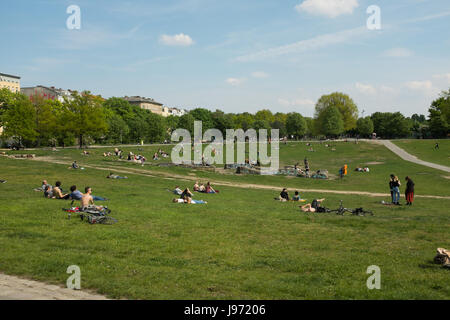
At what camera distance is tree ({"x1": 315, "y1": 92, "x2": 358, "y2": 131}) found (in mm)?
117188

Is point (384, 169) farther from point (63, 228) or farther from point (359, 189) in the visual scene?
point (63, 228)

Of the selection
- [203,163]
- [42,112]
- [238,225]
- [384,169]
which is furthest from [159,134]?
[238,225]

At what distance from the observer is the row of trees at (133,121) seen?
6500 cm

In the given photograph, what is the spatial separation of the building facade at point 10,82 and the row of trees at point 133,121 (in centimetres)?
4408

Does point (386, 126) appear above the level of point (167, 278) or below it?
above

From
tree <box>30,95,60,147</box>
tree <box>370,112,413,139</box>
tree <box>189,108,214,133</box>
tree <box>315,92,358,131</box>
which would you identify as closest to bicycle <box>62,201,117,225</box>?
tree <box>30,95,60,147</box>

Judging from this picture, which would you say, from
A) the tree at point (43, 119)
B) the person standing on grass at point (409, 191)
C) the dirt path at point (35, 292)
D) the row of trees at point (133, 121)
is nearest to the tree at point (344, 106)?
the row of trees at point (133, 121)

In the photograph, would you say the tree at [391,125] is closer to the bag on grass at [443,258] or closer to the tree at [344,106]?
the tree at [344,106]

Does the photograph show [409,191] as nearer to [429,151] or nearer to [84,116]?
[429,151]

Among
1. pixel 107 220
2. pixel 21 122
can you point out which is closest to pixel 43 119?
pixel 21 122

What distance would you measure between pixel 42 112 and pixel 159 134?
135 feet

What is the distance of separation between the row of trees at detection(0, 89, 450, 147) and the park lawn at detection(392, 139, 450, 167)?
6.51m

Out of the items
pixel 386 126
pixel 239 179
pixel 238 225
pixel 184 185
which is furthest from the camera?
pixel 386 126

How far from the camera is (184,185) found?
3014 cm
